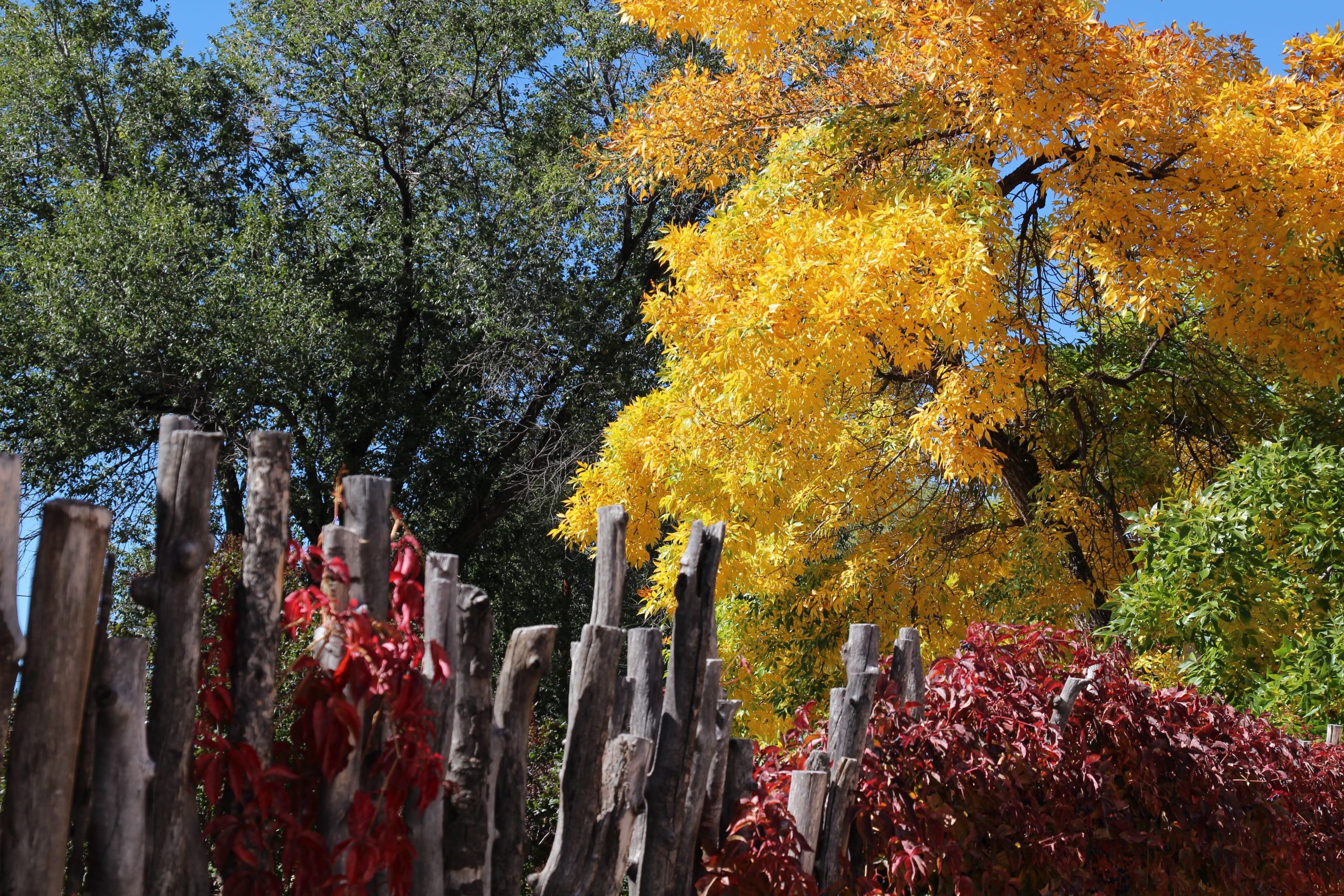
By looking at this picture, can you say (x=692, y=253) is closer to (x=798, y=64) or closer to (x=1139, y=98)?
(x=798, y=64)

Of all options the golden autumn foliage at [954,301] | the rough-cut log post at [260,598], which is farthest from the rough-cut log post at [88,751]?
the golden autumn foliage at [954,301]

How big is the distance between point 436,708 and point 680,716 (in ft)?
2.26

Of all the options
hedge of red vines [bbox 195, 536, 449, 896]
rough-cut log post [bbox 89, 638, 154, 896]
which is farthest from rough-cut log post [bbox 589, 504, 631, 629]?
rough-cut log post [bbox 89, 638, 154, 896]

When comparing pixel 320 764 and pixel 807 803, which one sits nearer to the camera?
pixel 320 764

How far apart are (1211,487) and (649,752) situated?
4.16 meters

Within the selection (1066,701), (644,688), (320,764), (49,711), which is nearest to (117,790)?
(49,711)

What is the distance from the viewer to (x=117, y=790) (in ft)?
6.14

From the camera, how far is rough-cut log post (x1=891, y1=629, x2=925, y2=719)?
10.7ft

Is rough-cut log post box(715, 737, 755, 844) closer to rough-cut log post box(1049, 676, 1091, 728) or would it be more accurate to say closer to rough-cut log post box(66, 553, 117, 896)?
rough-cut log post box(1049, 676, 1091, 728)

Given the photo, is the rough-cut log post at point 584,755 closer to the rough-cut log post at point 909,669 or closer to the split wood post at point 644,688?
the split wood post at point 644,688

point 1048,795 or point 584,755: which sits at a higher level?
point 584,755

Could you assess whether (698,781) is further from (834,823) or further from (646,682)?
(834,823)

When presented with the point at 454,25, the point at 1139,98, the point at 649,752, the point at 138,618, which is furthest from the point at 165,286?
the point at 649,752

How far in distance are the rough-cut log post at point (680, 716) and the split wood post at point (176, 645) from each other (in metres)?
1.06
